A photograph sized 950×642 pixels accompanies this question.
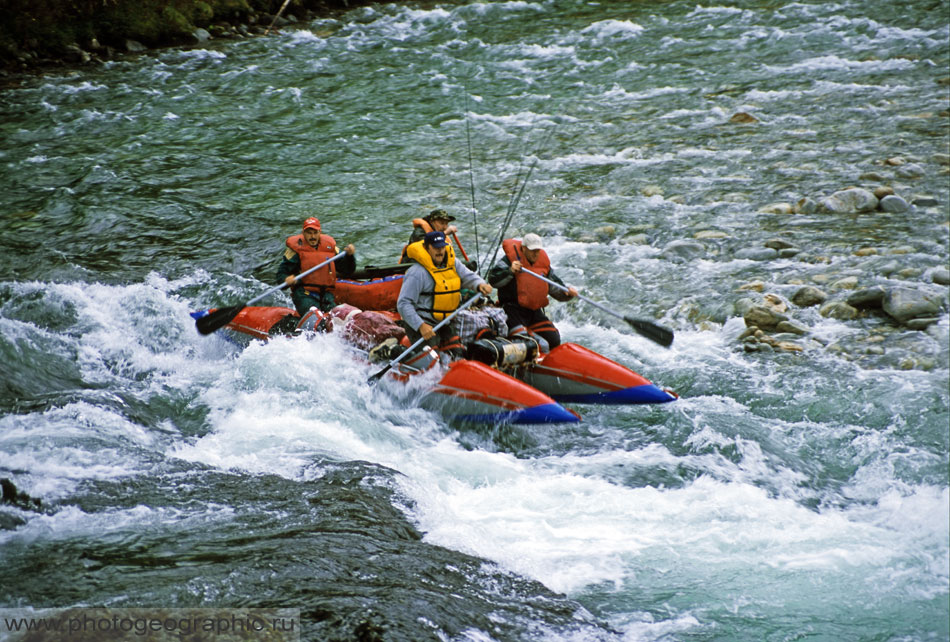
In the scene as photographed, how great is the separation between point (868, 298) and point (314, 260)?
5.00 metres

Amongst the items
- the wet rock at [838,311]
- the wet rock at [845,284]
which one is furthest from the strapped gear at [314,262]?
the wet rock at [845,284]

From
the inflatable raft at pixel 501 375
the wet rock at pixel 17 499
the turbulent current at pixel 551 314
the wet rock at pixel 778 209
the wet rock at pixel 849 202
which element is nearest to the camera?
the turbulent current at pixel 551 314

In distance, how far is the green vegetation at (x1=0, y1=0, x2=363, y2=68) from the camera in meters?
16.3

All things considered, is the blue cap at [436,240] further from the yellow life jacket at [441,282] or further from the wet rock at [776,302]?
the wet rock at [776,302]

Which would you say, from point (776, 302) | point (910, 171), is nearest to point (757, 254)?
point (776, 302)

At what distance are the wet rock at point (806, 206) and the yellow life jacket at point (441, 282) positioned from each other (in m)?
4.79

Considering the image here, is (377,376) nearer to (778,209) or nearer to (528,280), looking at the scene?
(528,280)

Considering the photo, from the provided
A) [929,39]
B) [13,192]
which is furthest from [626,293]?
[929,39]

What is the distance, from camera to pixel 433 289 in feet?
25.0

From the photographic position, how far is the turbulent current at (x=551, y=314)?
5.10 meters

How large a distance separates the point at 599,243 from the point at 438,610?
655 cm

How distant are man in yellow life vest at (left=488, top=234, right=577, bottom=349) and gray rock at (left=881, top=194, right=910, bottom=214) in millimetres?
4429

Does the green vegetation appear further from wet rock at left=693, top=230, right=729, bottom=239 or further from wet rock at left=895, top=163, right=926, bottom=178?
wet rock at left=895, top=163, right=926, bottom=178

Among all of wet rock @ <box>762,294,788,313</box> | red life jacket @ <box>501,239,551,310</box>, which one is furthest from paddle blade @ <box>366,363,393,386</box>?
wet rock @ <box>762,294,788,313</box>
